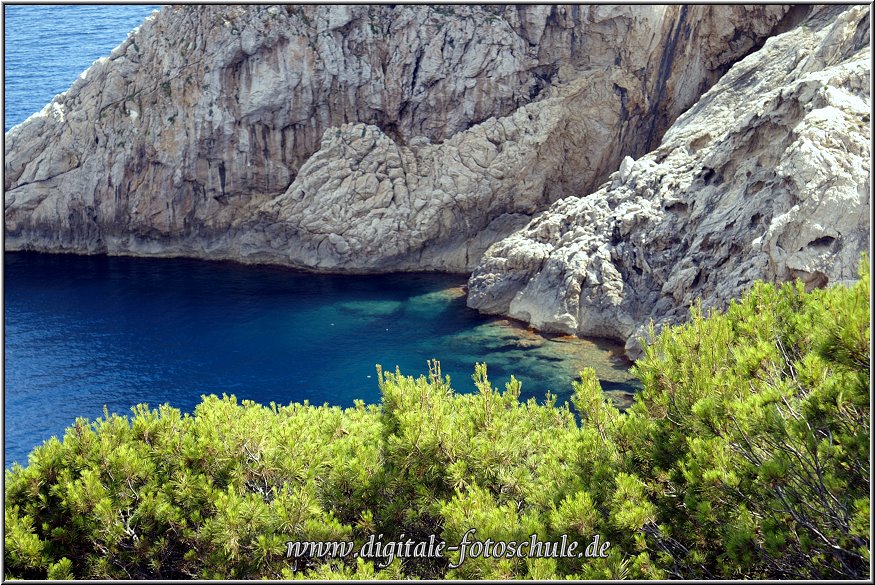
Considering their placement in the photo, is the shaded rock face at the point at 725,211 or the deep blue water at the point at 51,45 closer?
the shaded rock face at the point at 725,211

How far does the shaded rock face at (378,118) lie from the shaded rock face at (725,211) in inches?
313

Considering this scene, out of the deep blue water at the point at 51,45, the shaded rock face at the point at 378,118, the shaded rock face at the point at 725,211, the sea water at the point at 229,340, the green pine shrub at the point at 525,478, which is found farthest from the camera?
the deep blue water at the point at 51,45

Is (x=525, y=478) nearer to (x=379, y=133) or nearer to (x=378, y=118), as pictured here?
(x=379, y=133)

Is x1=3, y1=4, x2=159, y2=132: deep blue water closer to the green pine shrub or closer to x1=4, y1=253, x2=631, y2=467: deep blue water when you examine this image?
x1=4, y1=253, x2=631, y2=467: deep blue water

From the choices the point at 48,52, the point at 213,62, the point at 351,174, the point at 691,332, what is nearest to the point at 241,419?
the point at 691,332

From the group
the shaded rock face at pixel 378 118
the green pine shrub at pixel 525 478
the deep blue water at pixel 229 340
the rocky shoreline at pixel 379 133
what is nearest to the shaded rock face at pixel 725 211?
the rocky shoreline at pixel 379 133

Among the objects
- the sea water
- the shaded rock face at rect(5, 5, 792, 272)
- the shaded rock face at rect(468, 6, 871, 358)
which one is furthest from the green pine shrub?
the shaded rock face at rect(5, 5, 792, 272)

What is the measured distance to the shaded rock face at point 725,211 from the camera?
34.6 meters

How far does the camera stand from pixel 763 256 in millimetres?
36844

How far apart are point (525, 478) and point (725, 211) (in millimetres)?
29490

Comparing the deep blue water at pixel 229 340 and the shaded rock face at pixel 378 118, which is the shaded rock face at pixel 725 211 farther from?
the shaded rock face at pixel 378 118

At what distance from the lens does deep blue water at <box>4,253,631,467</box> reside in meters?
41.5

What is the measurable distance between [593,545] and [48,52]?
266 feet

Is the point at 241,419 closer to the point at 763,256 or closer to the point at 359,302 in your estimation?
the point at 763,256
